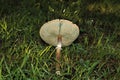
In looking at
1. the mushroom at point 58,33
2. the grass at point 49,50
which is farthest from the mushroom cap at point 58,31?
the grass at point 49,50

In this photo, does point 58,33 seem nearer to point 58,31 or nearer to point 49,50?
point 58,31

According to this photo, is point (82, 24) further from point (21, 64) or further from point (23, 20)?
point (21, 64)

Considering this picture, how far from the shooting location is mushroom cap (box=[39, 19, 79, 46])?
11.0 ft

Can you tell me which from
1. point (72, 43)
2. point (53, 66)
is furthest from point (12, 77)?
point (72, 43)

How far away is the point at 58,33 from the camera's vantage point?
3451 millimetres

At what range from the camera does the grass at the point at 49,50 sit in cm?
333

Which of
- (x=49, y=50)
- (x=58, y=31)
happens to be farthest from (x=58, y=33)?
(x=49, y=50)

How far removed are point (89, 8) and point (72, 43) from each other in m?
0.58

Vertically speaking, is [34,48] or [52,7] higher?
[52,7]

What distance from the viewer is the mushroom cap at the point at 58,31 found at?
3352 mm

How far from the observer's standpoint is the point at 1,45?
3688 mm

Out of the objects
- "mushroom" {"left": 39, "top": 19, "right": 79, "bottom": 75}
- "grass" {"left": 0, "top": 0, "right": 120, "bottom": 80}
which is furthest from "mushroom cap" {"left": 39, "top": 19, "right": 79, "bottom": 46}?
"grass" {"left": 0, "top": 0, "right": 120, "bottom": 80}

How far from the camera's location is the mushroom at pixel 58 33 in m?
3.35

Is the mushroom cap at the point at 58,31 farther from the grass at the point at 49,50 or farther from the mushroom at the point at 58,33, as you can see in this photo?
the grass at the point at 49,50
